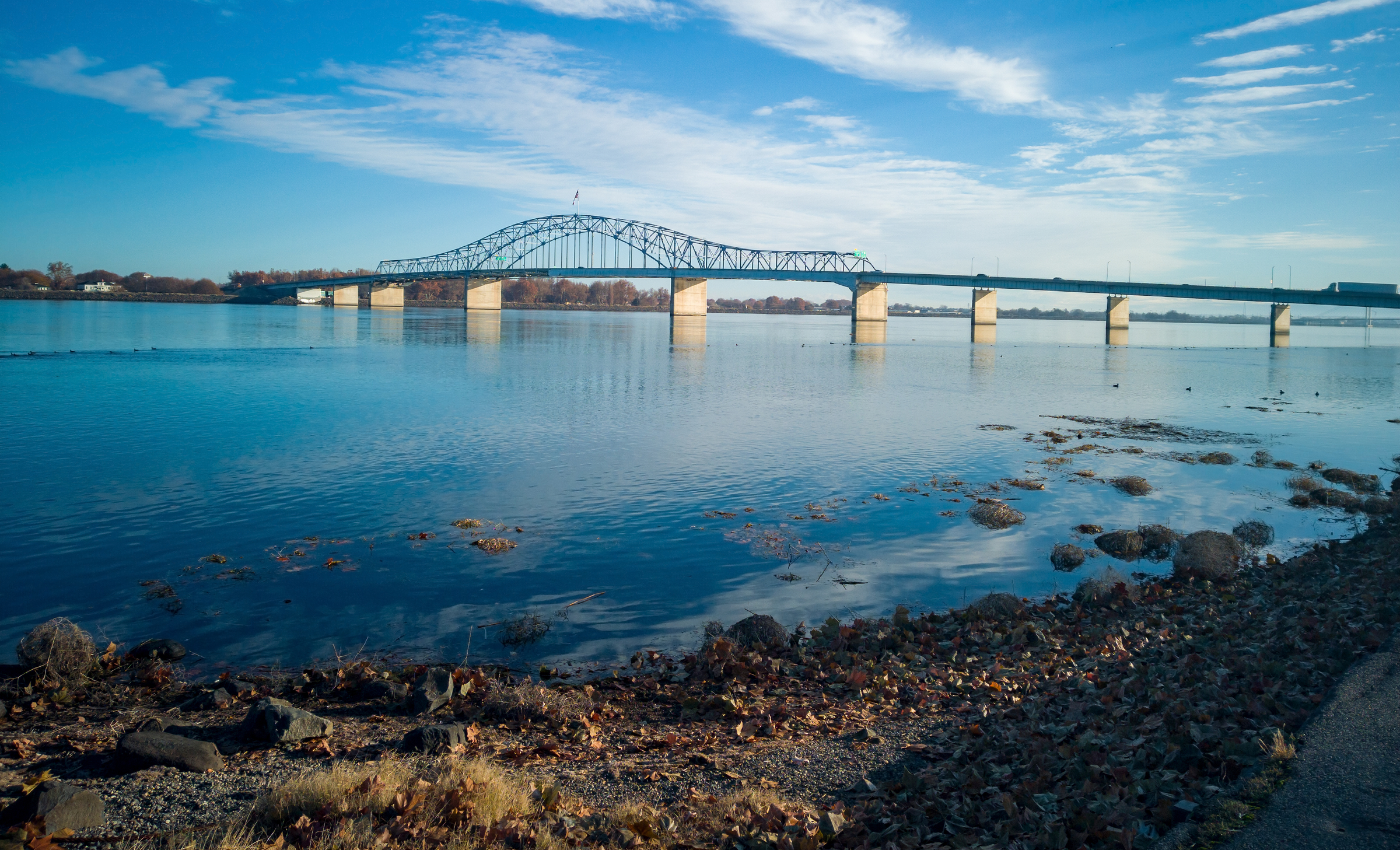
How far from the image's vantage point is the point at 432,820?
5.11 meters

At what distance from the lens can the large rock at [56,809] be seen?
4.84 m

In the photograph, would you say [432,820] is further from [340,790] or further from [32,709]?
[32,709]

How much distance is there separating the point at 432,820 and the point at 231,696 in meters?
3.93

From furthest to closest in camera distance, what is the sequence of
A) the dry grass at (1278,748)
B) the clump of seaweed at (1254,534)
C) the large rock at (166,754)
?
the clump of seaweed at (1254,534), the large rock at (166,754), the dry grass at (1278,748)

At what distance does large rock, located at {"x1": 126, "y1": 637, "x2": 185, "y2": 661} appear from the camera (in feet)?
29.2

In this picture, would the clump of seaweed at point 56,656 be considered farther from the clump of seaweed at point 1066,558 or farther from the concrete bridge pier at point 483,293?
the concrete bridge pier at point 483,293

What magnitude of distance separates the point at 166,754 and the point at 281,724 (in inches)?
32.2

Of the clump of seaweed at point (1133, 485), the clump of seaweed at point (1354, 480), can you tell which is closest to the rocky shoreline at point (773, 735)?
the clump of seaweed at point (1133, 485)

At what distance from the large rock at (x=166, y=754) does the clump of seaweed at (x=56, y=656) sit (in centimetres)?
261

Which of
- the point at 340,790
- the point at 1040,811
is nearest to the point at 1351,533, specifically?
the point at 1040,811

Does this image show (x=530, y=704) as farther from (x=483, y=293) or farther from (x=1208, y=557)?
(x=483, y=293)

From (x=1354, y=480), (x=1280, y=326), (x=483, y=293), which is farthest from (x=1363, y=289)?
(x=483, y=293)

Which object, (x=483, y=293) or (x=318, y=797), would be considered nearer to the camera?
(x=318, y=797)

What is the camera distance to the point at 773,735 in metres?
7.32
